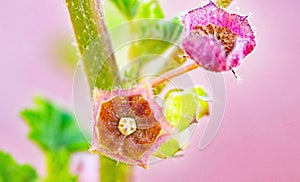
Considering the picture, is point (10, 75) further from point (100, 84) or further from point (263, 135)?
point (100, 84)

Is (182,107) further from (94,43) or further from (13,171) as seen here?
(13,171)

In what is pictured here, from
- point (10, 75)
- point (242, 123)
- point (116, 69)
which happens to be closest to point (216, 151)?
point (242, 123)

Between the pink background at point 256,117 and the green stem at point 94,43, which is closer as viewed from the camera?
the green stem at point 94,43

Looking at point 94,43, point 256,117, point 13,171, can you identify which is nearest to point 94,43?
point 94,43

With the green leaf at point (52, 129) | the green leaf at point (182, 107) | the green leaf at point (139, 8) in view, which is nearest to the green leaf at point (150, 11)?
the green leaf at point (139, 8)

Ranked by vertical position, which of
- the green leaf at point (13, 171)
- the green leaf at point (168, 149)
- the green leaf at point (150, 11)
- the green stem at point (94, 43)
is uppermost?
the green leaf at point (150, 11)

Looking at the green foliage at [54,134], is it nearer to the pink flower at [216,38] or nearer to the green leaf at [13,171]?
the green leaf at [13,171]
